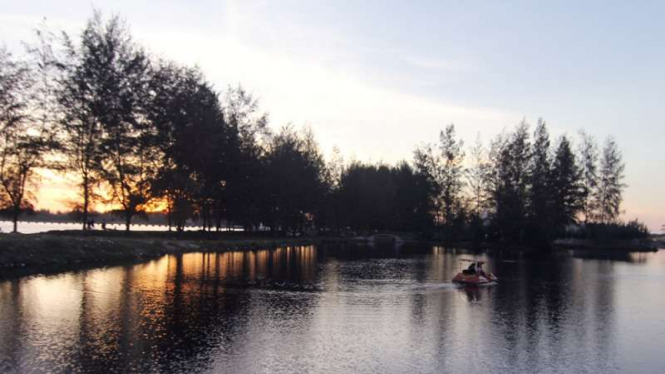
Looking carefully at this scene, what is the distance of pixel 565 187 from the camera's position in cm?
10844

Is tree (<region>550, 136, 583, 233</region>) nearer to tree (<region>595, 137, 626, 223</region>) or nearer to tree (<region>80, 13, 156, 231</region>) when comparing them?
tree (<region>595, 137, 626, 223</region>)

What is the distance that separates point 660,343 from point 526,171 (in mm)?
88579

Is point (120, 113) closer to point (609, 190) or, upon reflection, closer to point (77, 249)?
point (77, 249)

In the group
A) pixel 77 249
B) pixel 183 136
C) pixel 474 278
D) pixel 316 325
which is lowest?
pixel 316 325

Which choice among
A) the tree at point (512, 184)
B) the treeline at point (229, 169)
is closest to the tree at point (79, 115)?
the treeline at point (229, 169)

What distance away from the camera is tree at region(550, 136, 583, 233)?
107m

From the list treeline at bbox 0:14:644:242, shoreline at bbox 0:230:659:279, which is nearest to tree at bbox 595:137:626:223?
treeline at bbox 0:14:644:242

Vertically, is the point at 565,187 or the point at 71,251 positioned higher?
the point at 565,187

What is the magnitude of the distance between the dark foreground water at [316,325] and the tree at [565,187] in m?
65.3

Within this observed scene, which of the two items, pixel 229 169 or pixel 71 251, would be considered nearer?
pixel 71 251

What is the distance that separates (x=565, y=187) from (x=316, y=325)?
313 feet

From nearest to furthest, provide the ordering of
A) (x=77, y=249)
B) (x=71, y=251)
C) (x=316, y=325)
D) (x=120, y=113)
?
(x=316, y=325) → (x=71, y=251) → (x=77, y=249) → (x=120, y=113)

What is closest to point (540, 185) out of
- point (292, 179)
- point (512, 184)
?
point (512, 184)

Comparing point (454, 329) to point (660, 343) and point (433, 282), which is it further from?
point (433, 282)
